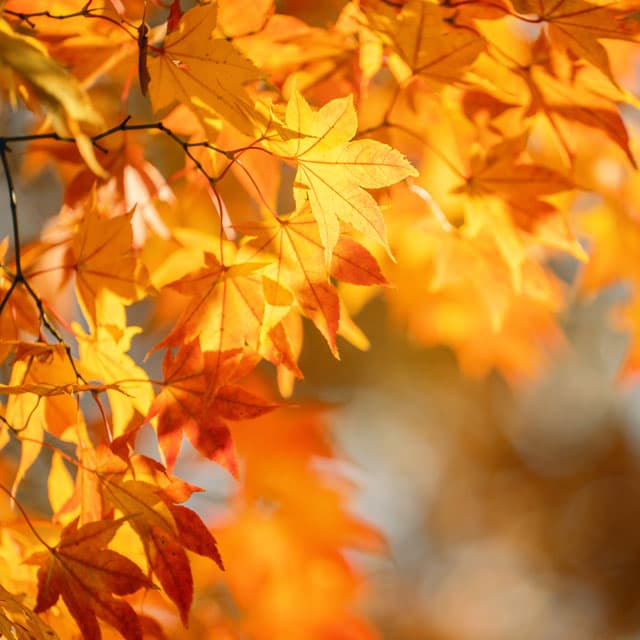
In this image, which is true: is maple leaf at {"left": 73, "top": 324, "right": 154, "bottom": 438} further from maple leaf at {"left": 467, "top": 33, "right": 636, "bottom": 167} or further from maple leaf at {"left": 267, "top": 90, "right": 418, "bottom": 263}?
maple leaf at {"left": 467, "top": 33, "right": 636, "bottom": 167}

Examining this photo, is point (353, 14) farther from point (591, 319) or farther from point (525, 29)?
point (591, 319)

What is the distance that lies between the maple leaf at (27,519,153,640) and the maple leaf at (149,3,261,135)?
0.33 metres

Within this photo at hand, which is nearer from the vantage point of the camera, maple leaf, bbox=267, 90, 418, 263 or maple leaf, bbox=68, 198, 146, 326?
maple leaf, bbox=267, 90, 418, 263

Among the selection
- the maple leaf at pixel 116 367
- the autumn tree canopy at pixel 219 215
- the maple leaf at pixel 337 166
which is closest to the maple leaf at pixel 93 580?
the autumn tree canopy at pixel 219 215

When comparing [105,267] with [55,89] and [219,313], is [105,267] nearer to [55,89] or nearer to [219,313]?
[219,313]

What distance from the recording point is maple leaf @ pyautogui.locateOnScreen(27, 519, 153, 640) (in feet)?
2.29

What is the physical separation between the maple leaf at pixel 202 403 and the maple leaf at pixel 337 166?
6.2 inches

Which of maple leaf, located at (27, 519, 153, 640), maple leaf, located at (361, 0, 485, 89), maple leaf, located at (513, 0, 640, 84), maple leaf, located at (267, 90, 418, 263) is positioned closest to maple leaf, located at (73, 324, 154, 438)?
maple leaf, located at (27, 519, 153, 640)

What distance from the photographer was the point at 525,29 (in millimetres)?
1358

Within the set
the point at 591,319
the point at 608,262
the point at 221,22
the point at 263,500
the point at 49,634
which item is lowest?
the point at 591,319

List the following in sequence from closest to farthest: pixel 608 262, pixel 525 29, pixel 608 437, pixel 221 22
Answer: pixel 221 22 < pixel 525 29 < pixel 608 262 < pixel 608 437

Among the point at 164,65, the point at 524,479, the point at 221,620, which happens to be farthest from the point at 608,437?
the point at 164,65

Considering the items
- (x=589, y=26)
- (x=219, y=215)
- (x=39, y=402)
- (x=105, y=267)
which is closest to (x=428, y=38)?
(x=589, y=26)

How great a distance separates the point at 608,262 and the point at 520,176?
2.52 feet
